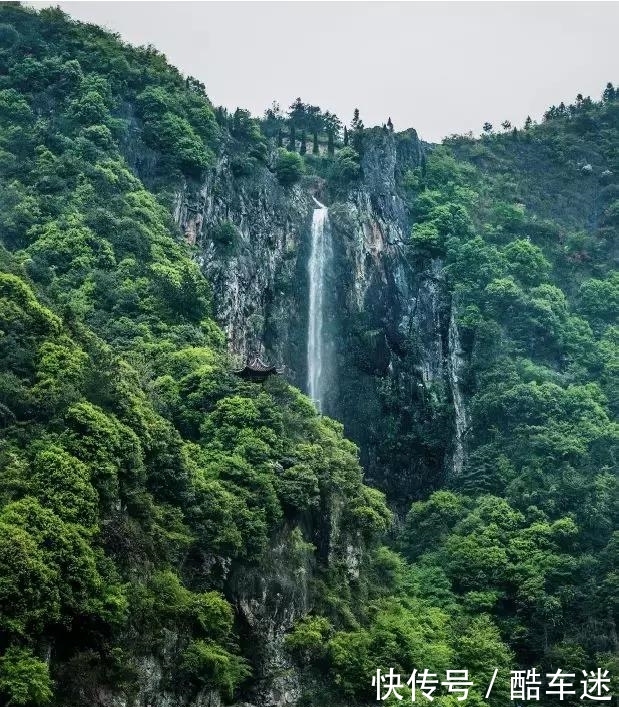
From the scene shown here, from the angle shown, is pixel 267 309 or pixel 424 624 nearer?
pixel 424 624

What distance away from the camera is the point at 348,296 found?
46.7 metres

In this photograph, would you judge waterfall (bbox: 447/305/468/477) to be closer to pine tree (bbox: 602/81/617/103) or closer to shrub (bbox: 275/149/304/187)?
shrub (bbox: 275/149/304/187)

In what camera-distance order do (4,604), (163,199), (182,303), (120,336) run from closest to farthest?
1. (4,604)
2. (120,336)
3. (182,303)
4. (163,199)

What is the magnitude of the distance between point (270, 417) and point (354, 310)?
1584 centimetres

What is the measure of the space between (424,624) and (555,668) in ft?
13.4

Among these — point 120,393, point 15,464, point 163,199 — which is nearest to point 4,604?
point 15,464

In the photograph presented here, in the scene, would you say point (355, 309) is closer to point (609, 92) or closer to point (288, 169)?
point (288, 169)

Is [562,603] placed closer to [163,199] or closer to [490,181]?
[163,199]

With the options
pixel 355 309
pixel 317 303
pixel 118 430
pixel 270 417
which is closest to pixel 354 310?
pixel 355 309

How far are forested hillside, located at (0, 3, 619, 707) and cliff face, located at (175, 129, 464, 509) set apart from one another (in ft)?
0.53

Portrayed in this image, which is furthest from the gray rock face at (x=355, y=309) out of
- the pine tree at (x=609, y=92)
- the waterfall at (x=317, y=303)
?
the pine tree at (x=609, y=92)

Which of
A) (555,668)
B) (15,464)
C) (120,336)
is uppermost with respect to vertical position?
(120,336)

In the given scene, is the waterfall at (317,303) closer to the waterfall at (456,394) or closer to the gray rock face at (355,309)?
the gray rock face at (355,309)

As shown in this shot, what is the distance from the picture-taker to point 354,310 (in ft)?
152
